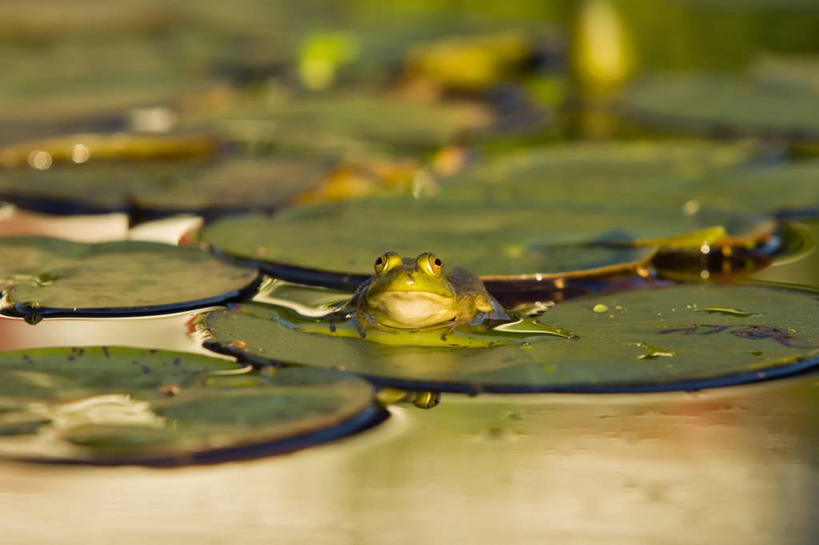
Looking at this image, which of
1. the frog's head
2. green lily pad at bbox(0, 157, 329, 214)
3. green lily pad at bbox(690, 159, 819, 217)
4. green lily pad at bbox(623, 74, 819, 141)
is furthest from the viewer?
green lily pad at bbox(623, 74, 819, 141)

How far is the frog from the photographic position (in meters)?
2.11

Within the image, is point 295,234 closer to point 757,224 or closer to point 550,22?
point 757,224

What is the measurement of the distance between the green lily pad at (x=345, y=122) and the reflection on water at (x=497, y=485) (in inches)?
87.8

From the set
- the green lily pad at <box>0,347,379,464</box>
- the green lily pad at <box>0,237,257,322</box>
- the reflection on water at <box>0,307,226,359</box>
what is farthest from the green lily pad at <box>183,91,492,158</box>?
the green lily pad at <box>0,347,379,464</box>

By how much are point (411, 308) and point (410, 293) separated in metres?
0.03

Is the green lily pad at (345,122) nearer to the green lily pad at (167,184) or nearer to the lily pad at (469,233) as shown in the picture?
the green lily pad at (167,184)

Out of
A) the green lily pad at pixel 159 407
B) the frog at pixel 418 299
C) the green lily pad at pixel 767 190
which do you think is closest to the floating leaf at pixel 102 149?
the green lily pad at pixel 767 190

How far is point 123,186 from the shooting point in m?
3.57

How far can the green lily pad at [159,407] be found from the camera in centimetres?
162

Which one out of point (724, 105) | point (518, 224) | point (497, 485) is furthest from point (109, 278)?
point (724, 105)

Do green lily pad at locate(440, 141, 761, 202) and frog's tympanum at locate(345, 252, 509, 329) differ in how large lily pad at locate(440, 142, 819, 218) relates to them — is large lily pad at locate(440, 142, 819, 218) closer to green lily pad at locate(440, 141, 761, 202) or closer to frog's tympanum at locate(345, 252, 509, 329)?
green lily pad at locate(440, 141, 761, 202)

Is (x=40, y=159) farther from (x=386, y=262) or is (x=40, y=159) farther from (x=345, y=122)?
(x=386, y=262)

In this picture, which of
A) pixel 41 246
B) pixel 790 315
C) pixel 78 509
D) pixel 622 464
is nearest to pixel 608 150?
pixel 790 315

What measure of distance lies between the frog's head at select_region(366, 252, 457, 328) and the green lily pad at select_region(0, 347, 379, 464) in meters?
0.29
